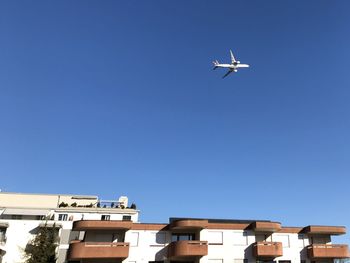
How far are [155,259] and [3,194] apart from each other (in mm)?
32924

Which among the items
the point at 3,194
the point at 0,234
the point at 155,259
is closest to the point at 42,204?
the point at 3,194

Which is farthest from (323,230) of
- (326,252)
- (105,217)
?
(105,217)

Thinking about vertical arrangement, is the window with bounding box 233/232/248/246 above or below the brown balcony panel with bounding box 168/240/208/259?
above

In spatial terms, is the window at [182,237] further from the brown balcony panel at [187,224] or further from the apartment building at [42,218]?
the apartment building at [42,218]

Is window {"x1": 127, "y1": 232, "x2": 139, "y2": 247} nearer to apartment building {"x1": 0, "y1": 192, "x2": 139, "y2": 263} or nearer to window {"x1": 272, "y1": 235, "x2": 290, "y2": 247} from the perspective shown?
apartment building {"x1": 0, "y1": 192, "x2": 139, "y2": 263}

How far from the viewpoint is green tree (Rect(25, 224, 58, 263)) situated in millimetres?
46469

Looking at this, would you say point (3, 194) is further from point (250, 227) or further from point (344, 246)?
point (344, 246)

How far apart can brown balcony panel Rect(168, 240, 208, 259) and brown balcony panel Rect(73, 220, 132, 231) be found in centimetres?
566

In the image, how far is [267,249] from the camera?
45.7 m

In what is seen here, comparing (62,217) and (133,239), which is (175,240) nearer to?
(133,239)

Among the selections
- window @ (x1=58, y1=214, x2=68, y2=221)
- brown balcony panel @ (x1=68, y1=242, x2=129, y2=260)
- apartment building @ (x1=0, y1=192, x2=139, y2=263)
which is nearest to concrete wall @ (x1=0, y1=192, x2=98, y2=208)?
apartment building @ (x1=0, y1=192, x2=139, y2=263)

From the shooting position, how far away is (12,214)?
5434 cm

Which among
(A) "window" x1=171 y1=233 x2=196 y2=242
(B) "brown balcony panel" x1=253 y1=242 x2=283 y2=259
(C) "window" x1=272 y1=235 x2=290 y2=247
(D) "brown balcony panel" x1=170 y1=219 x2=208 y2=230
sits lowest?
(B) "brown balcony panel" x1=253 y1=242 x2=283 y2=259

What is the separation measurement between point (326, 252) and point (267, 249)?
26.4ft
